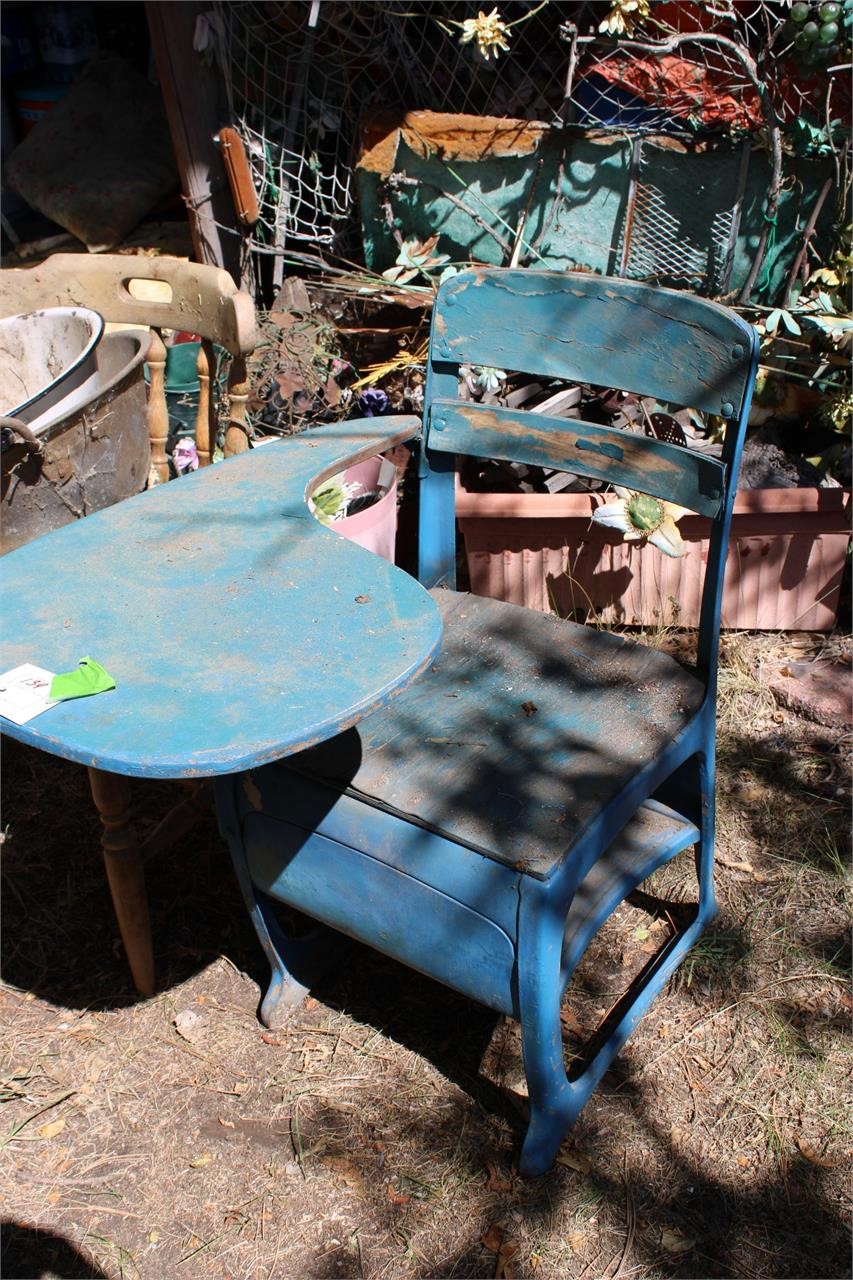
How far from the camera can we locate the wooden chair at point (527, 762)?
63.1 inches

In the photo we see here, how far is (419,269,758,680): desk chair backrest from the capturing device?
1.70 m

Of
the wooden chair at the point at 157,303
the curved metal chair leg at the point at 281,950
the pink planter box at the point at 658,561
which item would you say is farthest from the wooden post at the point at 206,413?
the curved metal chair leg at the point at 281,950

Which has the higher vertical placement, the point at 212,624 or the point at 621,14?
the point at 621,14

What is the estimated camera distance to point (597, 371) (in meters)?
1.86

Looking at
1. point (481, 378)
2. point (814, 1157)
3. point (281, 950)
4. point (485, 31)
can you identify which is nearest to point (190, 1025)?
point (281, 950)

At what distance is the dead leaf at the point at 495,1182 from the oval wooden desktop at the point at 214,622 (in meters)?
0.92

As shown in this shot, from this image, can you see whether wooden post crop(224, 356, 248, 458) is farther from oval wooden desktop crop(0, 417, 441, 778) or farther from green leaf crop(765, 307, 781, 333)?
green leaf crop(765, 307, 781, 333)

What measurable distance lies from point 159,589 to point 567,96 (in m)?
2.48

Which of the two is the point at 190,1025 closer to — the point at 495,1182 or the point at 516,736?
the point at 495,1182

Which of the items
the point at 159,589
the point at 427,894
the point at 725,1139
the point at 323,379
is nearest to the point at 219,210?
the point at 323,379

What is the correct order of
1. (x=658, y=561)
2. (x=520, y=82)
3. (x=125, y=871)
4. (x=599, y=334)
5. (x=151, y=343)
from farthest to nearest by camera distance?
(x=520, y=82), (x=658, y=561), (x=151, y=343), (x=125, y=871), (x=599, y=334)

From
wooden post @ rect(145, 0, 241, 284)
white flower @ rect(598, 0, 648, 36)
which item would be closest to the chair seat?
white flower @ rect(598, 0, 648, 36)

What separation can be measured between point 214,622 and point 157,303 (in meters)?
1.36

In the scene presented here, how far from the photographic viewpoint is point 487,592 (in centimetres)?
311
